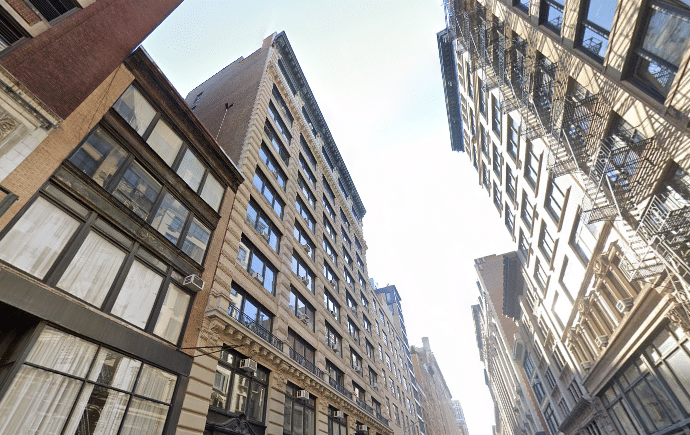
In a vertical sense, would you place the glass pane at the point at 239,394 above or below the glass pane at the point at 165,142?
below

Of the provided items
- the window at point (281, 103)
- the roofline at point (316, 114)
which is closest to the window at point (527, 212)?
the window at point (281, 103)

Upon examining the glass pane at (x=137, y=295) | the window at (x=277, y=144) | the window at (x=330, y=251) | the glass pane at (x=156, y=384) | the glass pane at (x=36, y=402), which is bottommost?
the glass pane at (x=36, y=402)

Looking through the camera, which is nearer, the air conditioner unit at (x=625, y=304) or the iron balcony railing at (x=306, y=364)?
the air conditioner unit at (x=625, y=304)

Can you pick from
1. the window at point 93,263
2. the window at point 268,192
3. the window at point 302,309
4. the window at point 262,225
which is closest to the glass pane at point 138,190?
the window at point 93,263

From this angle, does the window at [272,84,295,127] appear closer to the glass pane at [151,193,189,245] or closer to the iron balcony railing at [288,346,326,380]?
the glass pane at [151,193,189,245]

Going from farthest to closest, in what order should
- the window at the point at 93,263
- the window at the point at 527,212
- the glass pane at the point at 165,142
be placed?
the window at the point at 527,212, the glass pane at the point at 165,142, the window at the point at 93,263

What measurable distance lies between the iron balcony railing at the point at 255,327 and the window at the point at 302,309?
347 centimetres

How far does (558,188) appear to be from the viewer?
20.2 metres

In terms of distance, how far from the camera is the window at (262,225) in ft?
64.0

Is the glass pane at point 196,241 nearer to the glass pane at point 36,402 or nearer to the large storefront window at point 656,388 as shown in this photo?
the glass pane at point 36,402

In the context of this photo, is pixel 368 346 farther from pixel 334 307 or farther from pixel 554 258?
pixel 554 258

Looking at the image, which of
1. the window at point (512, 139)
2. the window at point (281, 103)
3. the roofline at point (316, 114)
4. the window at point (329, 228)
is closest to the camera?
the window at point (512, 139)

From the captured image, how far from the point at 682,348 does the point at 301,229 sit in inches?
855

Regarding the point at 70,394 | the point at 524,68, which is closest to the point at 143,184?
the point at 70,394
